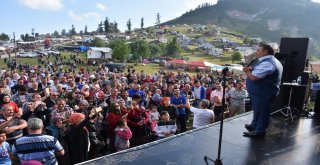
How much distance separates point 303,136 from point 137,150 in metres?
3.11

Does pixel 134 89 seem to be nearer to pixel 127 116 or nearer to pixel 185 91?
pixel 185 91

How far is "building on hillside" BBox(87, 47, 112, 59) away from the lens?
215 ft

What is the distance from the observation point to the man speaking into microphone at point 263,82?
168 inches

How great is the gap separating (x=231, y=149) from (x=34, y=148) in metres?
2.77

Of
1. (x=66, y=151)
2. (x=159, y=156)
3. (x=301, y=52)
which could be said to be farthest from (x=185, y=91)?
(x=159, y=156)

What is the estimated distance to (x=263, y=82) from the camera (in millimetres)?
4398

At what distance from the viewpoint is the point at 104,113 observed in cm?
738

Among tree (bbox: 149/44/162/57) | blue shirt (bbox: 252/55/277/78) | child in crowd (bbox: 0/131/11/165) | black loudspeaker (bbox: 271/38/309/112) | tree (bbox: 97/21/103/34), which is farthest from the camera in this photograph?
tree (bbox: 97/21/103/34)

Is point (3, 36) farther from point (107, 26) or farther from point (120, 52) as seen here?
point (120, 52)

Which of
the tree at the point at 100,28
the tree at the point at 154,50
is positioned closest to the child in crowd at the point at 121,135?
the tree at the point at 154,50

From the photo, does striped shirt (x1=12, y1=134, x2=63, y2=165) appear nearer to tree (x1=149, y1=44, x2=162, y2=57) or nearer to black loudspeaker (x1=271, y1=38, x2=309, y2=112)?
black loudspeaker (x1=271, y1=38, x2=309, y2=112)

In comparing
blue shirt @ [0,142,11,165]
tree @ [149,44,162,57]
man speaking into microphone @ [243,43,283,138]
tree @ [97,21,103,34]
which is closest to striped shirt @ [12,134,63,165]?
blue shirt @ [0,142,11,165]

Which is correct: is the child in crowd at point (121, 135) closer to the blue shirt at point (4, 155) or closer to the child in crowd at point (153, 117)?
the child in crowd at point (153, 117)

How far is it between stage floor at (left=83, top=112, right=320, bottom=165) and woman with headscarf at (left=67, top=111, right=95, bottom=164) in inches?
52.3
